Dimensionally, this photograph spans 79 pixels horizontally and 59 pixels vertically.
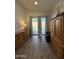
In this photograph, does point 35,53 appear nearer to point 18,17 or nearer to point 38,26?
point 18,17

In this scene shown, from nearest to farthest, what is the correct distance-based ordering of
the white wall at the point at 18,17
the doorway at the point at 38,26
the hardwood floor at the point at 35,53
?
the hardwood floor at the point at 35,53
the white wall at the point at 18,17
the doorway at the point at 38,26

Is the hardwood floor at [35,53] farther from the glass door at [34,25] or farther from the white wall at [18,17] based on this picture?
the glass door at [34,25]

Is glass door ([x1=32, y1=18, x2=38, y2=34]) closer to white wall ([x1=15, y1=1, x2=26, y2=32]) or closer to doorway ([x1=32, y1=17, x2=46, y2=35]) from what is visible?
doorway ([x1=32, y1=17, x2=46, y2=35])

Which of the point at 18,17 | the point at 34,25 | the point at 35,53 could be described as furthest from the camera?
the point at 34,25

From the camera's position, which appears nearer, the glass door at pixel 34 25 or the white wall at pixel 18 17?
the white wall at pixel 18 17

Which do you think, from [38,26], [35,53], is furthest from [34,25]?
[35,53]

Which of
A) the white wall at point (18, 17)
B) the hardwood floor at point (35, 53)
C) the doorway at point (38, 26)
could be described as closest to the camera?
the hardwood floor at point (35, 53)

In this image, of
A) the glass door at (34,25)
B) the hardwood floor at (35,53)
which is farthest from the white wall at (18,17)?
the glass door at (34,25)

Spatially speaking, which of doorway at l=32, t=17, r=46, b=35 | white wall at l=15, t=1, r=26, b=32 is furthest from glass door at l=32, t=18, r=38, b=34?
white wall at l=15, t=1, r=26, b=32
